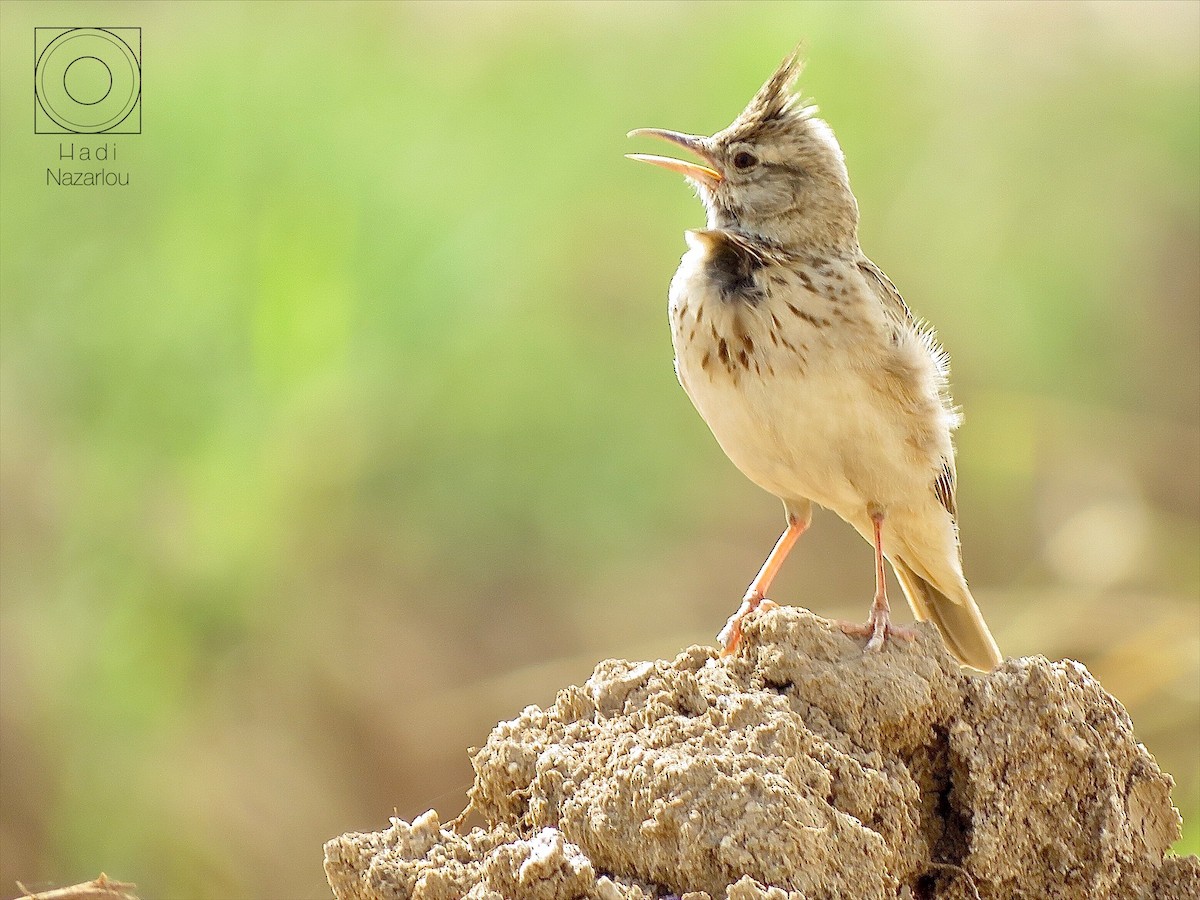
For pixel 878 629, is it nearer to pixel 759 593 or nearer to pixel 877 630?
pixel 877 630

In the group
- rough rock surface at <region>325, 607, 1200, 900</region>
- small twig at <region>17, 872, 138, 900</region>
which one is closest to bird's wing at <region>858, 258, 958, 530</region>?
rough rock surface at <region>325, 607, 1200, 900</region>

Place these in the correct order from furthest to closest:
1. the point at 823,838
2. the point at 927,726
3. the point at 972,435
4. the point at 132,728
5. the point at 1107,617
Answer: the point at 972,435 < the point at 1107,617 < the point at 132,728 < the point at 927,726 < the point at 823,838

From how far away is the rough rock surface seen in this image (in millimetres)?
2891

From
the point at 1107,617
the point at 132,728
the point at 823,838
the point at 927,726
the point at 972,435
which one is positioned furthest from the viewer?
the point at 972,435

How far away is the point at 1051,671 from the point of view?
3.40 meters

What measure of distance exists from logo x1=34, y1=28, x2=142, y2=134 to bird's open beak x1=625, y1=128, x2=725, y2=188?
4707 millimetres

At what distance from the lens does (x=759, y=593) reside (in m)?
4.58

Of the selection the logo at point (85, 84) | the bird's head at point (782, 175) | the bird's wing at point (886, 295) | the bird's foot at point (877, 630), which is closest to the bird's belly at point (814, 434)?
the bird's wing at point (886, 295)

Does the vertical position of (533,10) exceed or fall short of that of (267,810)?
it exceeds it

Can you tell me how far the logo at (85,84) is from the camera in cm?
828

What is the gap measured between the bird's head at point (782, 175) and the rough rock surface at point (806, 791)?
5.13 ft

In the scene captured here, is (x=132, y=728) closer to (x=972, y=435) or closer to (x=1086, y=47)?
(x=972, y=435)

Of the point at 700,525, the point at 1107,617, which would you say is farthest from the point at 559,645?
the point at 1107,617

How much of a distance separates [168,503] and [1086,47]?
715 centimetres
